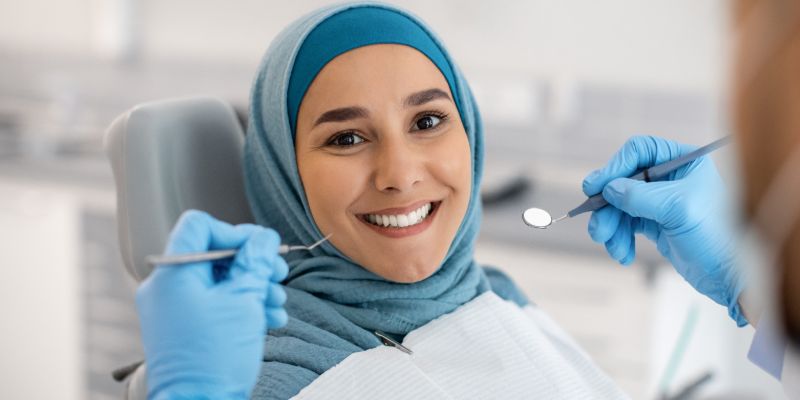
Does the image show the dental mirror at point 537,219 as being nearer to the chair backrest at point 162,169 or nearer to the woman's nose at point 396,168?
the woman's nose at point 396,168

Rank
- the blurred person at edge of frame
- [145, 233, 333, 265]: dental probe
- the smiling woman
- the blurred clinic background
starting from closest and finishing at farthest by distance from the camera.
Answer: the blurred person at edge of frame, [145, 233, 333, 265]: dental probe, the smiling woman, the blurred clinic background

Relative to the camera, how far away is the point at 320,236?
58.0 inches

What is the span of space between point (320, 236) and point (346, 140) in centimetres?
17

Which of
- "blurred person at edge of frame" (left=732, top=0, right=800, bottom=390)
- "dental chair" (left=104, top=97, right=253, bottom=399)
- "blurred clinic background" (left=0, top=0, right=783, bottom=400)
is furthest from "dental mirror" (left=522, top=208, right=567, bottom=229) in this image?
"blurred clinic background" (left=0, top=0, right=783, bottom=400)

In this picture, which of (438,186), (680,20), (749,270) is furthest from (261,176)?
(680,20)

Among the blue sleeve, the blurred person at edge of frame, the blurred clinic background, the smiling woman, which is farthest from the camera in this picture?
the blurred clinic background

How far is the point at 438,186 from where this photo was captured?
1.43 metres

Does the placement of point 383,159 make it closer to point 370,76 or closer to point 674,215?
point 370,76

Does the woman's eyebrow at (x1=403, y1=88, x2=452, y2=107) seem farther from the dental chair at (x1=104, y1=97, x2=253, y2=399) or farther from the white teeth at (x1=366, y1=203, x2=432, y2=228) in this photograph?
the dental chair at (x1=104, y1=97, x2=253, y2=399)

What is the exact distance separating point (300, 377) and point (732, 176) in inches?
35.1

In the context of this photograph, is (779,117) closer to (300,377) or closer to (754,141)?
(754,141)

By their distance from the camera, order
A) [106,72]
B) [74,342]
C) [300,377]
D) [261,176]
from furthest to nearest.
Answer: [106,72], [74,342], [261,176], [300,377]

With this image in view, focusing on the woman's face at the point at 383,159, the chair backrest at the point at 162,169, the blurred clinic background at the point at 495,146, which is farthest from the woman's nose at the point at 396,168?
the blurred clinic background at the point at 495,146

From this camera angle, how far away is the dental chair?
4.88 feet
